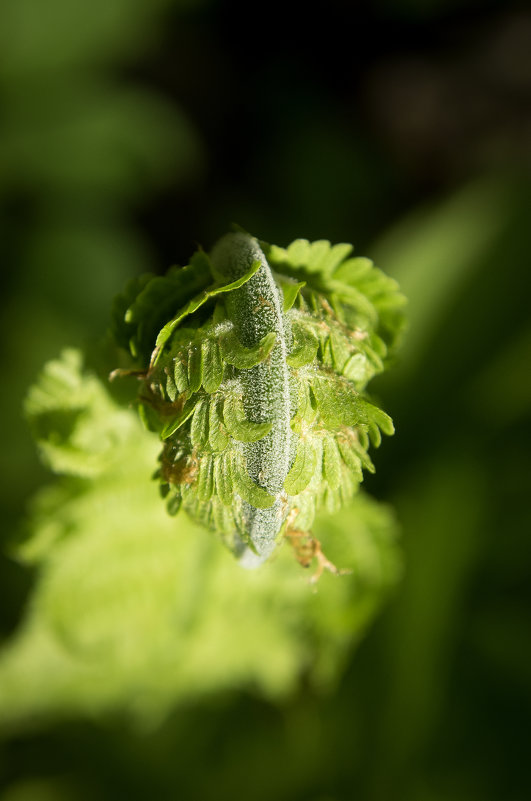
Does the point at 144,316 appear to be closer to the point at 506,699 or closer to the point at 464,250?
the point at 506,699

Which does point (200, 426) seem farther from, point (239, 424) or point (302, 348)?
point (302, 348)

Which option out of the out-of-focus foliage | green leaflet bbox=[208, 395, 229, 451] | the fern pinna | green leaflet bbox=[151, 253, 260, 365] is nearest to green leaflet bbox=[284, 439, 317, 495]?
the fern pinna

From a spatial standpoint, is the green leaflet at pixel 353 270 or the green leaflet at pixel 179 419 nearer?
the green leaflet at pixel 179 419

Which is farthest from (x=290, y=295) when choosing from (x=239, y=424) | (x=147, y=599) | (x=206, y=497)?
(x=147, y=599)

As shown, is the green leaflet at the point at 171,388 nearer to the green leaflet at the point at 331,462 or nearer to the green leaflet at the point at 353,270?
the green leaflet at the point at 331,462

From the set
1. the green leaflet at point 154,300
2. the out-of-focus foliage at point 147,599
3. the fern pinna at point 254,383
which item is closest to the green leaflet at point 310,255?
the fern pinna at point 254,383

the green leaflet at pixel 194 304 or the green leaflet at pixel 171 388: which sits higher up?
the green leaflet at pixel 194 304
